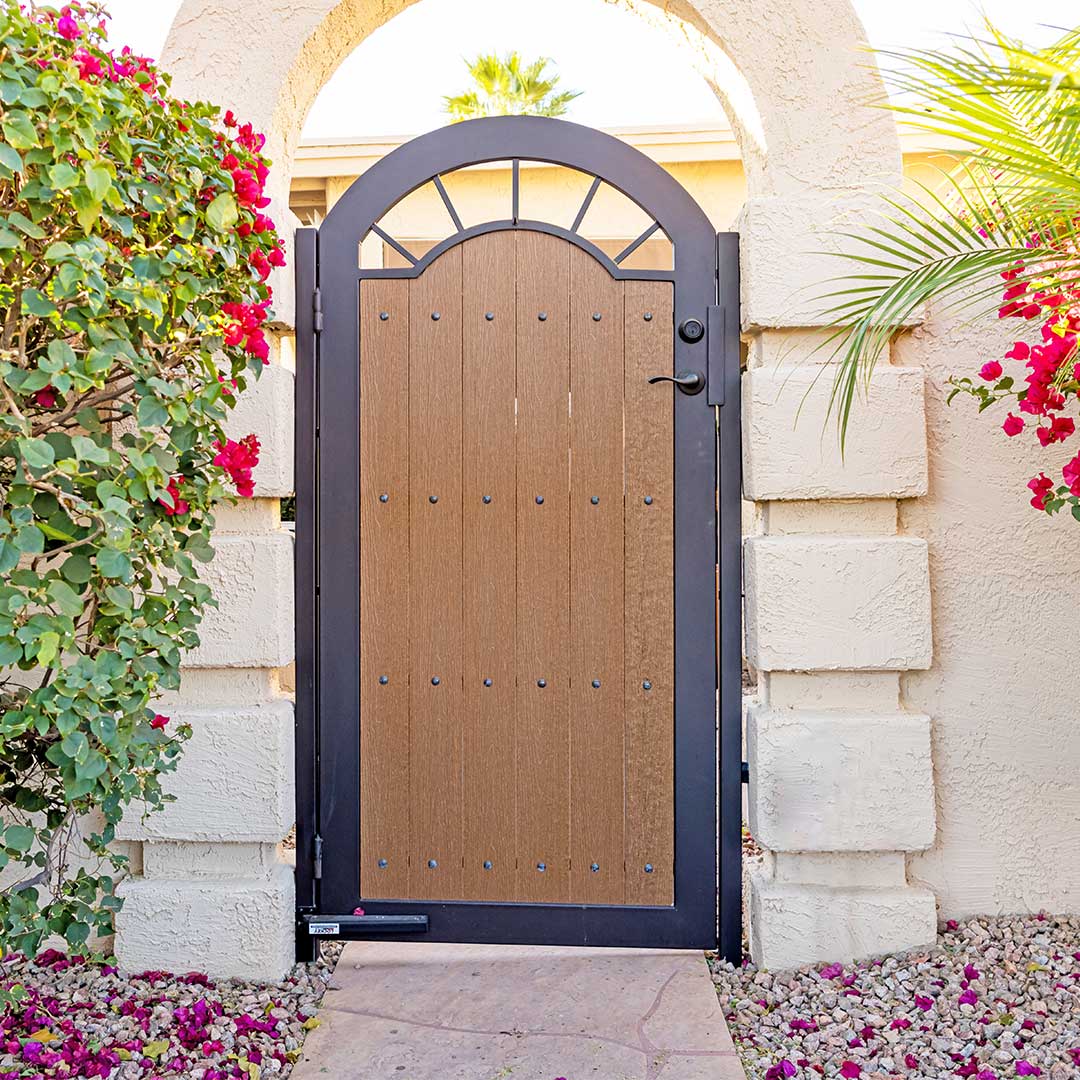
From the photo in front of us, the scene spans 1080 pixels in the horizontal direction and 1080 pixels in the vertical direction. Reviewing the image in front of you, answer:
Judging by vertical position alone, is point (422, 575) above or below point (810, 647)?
above

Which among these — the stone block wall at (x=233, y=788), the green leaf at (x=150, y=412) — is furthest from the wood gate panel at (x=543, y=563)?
the green leaf at (x=150, y=412)

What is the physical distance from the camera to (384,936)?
9.32 ft

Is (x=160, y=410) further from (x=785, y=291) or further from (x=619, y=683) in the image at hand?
(x=785, y=291)

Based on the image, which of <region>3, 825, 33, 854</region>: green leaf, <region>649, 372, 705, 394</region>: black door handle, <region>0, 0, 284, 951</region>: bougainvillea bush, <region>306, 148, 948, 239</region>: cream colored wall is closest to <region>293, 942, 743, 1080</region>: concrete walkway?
<region>0, 0, 284, 951</region>: bougainvillea bush

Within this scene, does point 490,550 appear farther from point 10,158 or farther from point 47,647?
point 10,158

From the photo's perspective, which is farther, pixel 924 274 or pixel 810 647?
pixel 810 647

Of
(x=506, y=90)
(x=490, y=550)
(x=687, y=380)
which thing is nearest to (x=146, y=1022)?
(x=490, y=550)

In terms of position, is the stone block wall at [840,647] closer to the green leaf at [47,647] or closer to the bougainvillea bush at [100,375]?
the bougainvillea bush at [100,375]

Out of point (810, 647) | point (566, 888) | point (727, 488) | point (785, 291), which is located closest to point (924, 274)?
point (785, 291)

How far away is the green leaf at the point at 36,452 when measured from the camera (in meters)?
1.67

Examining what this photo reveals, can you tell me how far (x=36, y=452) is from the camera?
5.50ft

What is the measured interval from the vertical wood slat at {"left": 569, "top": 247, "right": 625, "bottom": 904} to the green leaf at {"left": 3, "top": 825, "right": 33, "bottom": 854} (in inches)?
56.8

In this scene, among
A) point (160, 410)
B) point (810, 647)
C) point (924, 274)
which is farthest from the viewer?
point (810, 647)

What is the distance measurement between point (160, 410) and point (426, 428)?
102 cm
